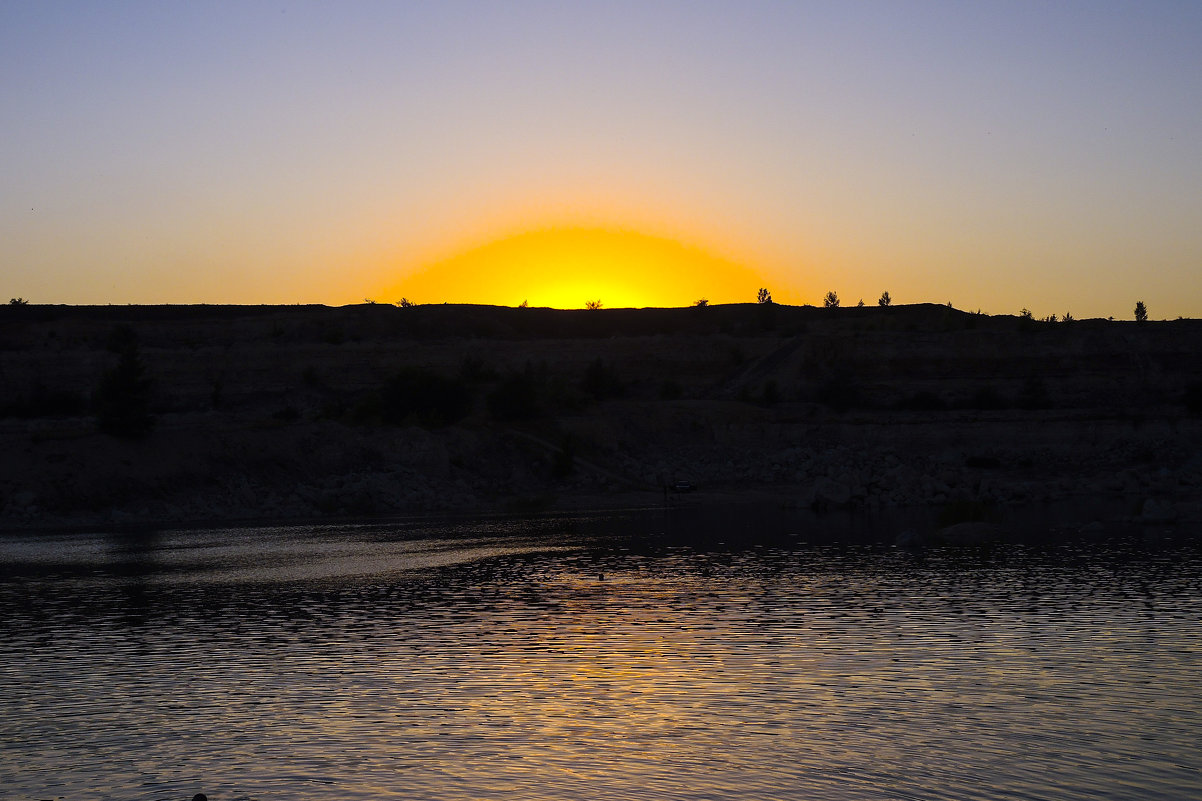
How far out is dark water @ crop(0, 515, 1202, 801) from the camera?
15469 millimetres

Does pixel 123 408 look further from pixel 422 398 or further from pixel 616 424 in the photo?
pixel 616 424

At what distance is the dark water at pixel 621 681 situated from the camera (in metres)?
15.5

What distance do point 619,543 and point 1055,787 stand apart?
31.4 meters

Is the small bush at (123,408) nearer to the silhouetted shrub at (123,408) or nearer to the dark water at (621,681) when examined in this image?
the silhouetted shrub at (123,408)

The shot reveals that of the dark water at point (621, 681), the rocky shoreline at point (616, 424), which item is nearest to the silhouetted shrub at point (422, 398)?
the rocky shoreline at point (616, 424)

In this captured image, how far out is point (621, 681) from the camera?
20844 millimetres

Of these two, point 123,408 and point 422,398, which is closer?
point 123,408

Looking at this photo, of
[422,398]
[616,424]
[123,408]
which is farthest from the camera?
[616,424]

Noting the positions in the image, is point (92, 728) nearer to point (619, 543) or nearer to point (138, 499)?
point (619, 543)

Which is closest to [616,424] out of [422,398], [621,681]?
[422,398]

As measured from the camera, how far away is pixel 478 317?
14000cm

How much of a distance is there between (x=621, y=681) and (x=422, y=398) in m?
61.2

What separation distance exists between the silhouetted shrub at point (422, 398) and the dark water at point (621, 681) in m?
41.7

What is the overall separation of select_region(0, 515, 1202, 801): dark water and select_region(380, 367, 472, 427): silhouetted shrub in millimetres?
41681
